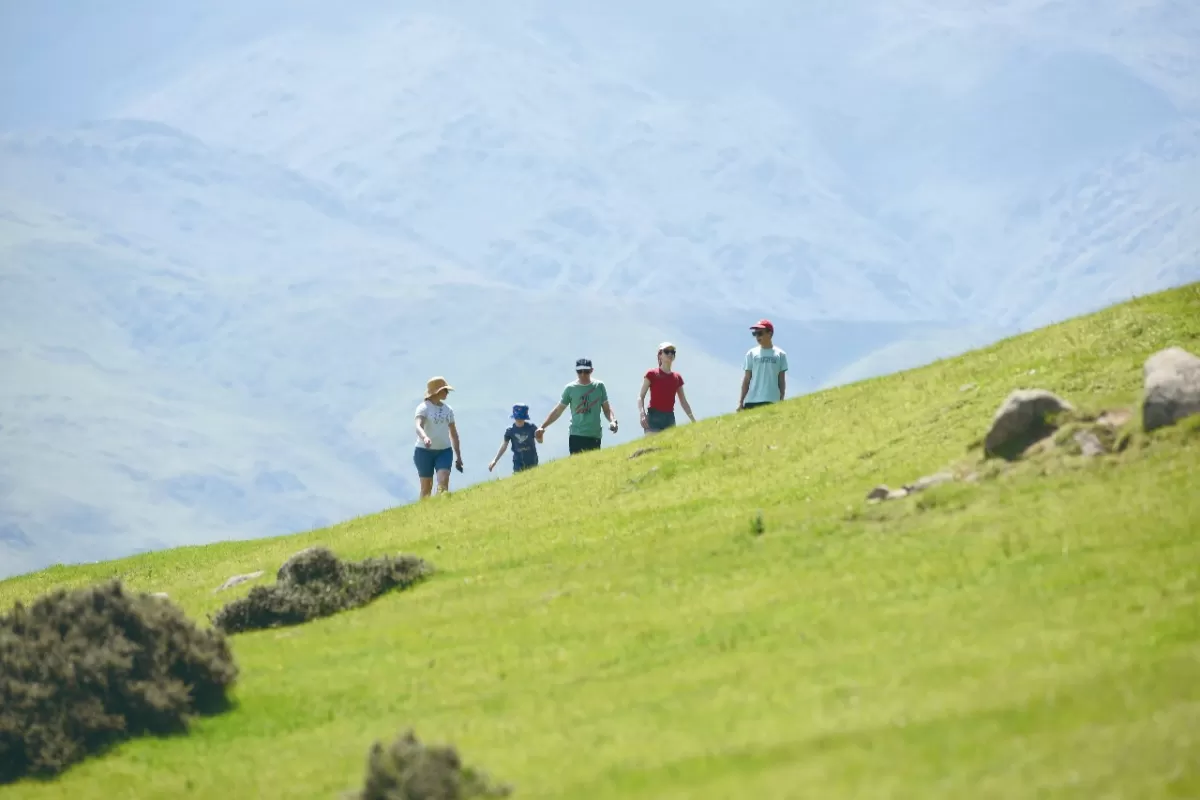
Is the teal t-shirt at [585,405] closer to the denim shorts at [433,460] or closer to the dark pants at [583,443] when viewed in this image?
the dark pants at [583,443]

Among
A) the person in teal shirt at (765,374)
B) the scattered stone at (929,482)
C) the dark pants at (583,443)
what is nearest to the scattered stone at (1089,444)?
the scattered stone at (929,482)

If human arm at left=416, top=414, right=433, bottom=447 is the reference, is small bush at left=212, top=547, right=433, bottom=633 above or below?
below

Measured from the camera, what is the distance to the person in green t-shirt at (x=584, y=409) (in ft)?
133

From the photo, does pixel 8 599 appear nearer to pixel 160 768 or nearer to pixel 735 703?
pixel 160 768

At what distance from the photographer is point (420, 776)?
14.3 metres

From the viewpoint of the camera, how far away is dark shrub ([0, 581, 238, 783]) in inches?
790

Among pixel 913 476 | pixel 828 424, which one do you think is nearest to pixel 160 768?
pixel 913 476

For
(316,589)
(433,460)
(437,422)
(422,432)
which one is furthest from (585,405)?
(316,589)

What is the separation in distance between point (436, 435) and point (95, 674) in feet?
65.8

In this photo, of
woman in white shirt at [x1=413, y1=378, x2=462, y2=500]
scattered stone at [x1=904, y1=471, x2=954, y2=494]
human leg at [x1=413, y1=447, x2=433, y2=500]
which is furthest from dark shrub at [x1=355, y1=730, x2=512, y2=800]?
human leg at [x1=413, y1=447, x2=433, y2=500]

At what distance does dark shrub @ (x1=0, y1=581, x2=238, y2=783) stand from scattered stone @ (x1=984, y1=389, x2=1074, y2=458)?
37.0 ft

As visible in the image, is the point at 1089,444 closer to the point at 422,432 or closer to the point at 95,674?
the point at 95,674

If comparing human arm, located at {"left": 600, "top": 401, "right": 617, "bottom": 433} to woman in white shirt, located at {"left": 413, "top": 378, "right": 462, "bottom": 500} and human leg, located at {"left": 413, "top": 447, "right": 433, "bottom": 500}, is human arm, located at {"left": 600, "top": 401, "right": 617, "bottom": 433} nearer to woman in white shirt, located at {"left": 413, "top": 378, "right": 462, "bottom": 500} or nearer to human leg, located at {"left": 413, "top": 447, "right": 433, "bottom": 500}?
woman in white shirt, located at {"left": 413, "top": 378, "right": 462, "bottom": 500}

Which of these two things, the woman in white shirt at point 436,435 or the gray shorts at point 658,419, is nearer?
the woman in white shirt at point 436,435
